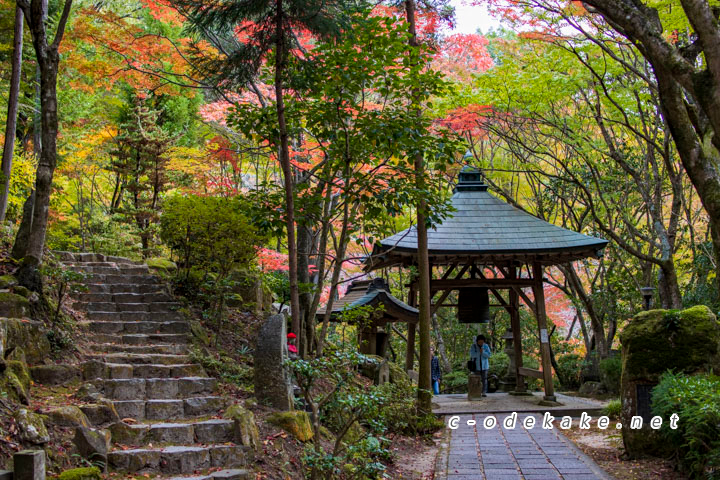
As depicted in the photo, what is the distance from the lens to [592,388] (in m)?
14.6

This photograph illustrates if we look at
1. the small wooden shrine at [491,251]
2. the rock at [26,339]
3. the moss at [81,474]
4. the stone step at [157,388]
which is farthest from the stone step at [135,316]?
the small wooden shrine at [491,251]

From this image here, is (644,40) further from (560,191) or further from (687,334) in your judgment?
(560,191)

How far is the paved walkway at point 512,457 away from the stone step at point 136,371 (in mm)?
3111

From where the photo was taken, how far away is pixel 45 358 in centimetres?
596

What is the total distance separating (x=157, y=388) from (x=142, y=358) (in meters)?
0.70

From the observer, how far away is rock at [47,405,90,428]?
4.62m

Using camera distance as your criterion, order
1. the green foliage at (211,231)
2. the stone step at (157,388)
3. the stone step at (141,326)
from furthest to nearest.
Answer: the green foliage at (211,231), the stone step at (141,326), the stone step at (157,388)

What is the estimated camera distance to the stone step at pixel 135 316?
25.8 ft

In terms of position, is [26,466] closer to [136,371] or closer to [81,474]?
[81,474]

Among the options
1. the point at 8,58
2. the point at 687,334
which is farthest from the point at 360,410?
the point at 8,58

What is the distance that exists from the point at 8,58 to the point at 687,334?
13.1 m

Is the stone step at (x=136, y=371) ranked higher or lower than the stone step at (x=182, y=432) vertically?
higher

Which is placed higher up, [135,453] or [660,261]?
[660,261]

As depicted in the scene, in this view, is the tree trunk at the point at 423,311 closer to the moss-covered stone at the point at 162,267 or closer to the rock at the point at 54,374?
the moss-covered stone at the point at 162,267
